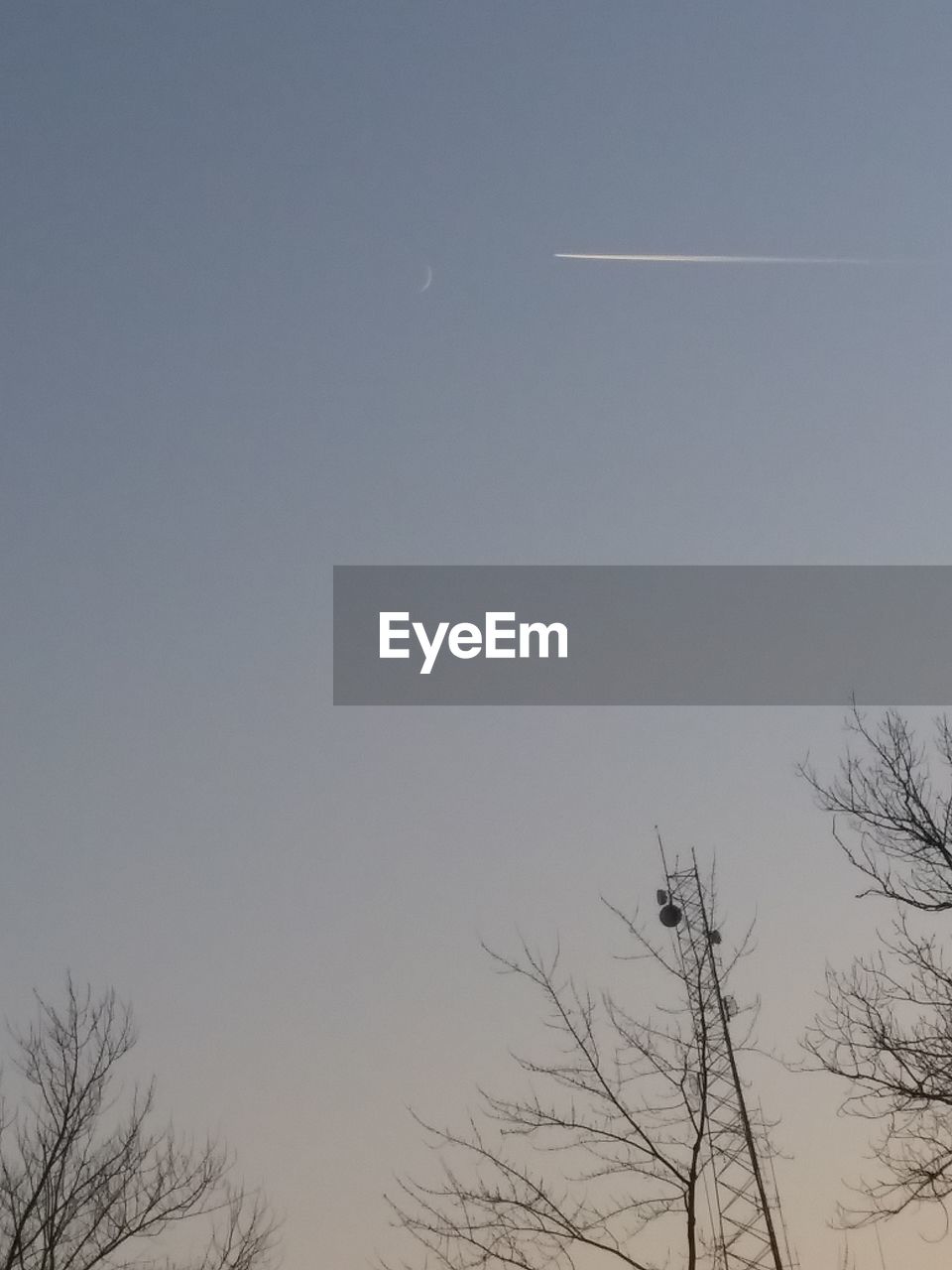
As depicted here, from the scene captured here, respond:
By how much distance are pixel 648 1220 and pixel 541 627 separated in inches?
327

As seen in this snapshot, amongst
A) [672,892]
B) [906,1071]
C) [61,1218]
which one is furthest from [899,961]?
[61,1218]

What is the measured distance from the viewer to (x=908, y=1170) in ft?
39.2

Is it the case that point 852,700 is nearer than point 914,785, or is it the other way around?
point 914,785

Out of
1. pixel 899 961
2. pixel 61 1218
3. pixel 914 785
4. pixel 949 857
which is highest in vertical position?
pixel 914 785

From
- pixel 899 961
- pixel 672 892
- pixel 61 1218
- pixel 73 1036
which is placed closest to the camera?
pixel 899 961

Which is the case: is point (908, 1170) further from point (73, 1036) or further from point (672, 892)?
point (73, 1036)

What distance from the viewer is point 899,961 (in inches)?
501

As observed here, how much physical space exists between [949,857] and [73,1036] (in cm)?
1301

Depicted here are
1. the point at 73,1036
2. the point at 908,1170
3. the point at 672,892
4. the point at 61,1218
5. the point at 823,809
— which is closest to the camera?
the point at 908,1170

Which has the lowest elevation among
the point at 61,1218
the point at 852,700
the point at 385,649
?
the point at 61,1218

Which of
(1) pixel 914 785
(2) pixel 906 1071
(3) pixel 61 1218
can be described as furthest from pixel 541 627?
(3) pixel 61 1218

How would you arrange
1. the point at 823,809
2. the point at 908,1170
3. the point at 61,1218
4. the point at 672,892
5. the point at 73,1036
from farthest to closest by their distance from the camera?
the point at 73,1036 → the point at 61,1218 → the point at 672,892 → the point at 823,809 → the point at 908,1170

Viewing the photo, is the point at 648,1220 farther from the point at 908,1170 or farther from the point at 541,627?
the point at 541,627

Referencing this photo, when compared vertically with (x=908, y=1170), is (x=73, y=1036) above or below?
above
